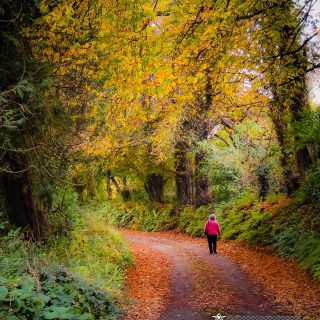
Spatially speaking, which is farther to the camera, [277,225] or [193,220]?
[193,220]

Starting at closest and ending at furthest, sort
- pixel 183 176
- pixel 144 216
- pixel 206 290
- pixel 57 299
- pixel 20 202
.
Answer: pixel 57 299 < pixel 206 290 < pixel 20 202 < pixel 183 176 < pixel 144 216

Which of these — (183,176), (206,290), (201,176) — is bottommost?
(206,290)

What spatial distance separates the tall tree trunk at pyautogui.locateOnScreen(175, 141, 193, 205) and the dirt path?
9.65 m

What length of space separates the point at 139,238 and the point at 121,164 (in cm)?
534

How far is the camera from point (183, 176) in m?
26.3

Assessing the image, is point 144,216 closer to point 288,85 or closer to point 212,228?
point 212,228

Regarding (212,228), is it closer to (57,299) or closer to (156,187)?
(57,299)

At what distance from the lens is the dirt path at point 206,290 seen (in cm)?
833

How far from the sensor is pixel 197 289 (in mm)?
10438

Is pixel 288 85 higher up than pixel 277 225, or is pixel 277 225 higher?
pixel 288 85

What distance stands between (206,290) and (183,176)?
16241 mm

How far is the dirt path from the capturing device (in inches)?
328

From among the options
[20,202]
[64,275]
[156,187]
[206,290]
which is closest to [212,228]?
[206,290]

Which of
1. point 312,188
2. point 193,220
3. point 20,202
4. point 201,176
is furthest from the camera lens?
point 201,176
